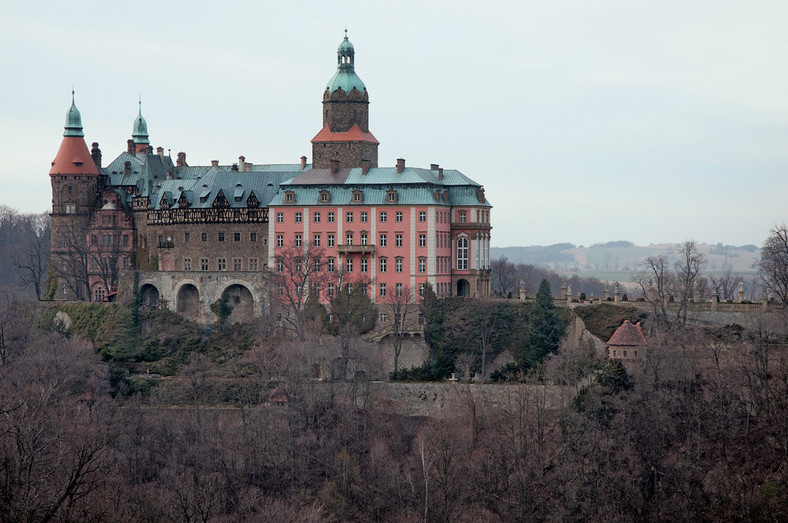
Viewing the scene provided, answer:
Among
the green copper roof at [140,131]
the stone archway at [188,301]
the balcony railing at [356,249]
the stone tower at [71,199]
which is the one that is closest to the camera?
the balcony railing at [356,249]

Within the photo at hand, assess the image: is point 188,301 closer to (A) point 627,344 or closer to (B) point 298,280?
(B) point 298,280

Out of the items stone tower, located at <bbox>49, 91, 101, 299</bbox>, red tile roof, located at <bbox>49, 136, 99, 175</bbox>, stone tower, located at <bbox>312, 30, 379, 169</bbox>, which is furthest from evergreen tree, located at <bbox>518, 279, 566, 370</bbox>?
red tile roof, located at <bbox>49, 136, 99, 175</bbox>

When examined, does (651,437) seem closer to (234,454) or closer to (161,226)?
(234,454)

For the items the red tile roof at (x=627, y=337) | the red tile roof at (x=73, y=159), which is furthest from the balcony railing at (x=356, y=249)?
the red tile roof at (x=73, y=159)

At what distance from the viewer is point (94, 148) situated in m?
90.3

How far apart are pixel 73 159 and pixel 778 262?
47797 mm

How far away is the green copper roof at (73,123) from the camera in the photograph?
87.7 m

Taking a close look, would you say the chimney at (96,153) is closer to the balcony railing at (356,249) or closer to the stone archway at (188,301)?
the stone archway at (188,301)

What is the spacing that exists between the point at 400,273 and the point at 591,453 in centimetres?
2109

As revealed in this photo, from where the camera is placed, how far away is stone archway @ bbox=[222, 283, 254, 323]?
8075cm

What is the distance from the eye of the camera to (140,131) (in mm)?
95562

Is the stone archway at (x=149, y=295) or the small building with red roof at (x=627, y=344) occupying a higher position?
the stone archway at (x=149, y=295)

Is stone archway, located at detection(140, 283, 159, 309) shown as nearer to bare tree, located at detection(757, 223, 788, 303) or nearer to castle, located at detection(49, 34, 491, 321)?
castle, located at detection(49, 34, 491, 321)

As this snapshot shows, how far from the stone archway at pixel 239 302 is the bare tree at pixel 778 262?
32.5m
